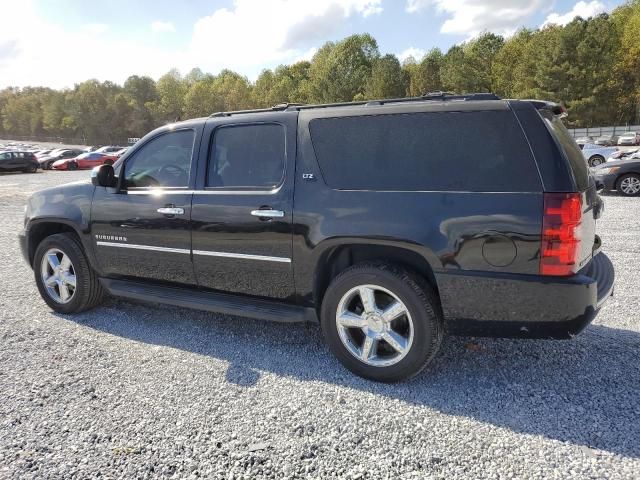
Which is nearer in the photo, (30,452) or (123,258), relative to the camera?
(30,452)

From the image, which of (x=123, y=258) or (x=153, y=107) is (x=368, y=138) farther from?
(x=153, y=107)

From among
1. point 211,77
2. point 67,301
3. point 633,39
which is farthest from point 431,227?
point 211,77

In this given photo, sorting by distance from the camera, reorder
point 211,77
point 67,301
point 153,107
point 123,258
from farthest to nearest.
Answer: point 211,77, point 153,107, point 67,301, point 123,258

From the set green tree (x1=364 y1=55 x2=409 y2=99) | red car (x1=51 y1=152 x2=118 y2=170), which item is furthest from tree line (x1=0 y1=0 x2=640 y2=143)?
red car (x1=51 y1=152 x2=118 y2=170)

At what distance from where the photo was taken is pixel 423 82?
62250 mm

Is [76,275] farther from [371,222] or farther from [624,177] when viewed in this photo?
[624,177]

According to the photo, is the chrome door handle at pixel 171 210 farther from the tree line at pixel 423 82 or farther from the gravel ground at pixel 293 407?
the tree line at pixel 423 82

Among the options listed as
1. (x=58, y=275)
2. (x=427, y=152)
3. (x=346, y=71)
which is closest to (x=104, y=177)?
(x=58, y=275)

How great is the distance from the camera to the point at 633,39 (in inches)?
2087

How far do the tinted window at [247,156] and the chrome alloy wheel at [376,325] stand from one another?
1042 mm

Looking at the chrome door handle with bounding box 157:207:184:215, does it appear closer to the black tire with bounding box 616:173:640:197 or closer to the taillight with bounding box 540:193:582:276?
the taillight with bounding box 540:193:582:276

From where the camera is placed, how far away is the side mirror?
13.5ft

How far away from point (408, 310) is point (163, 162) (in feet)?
8.06

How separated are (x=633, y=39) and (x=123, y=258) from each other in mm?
64888
